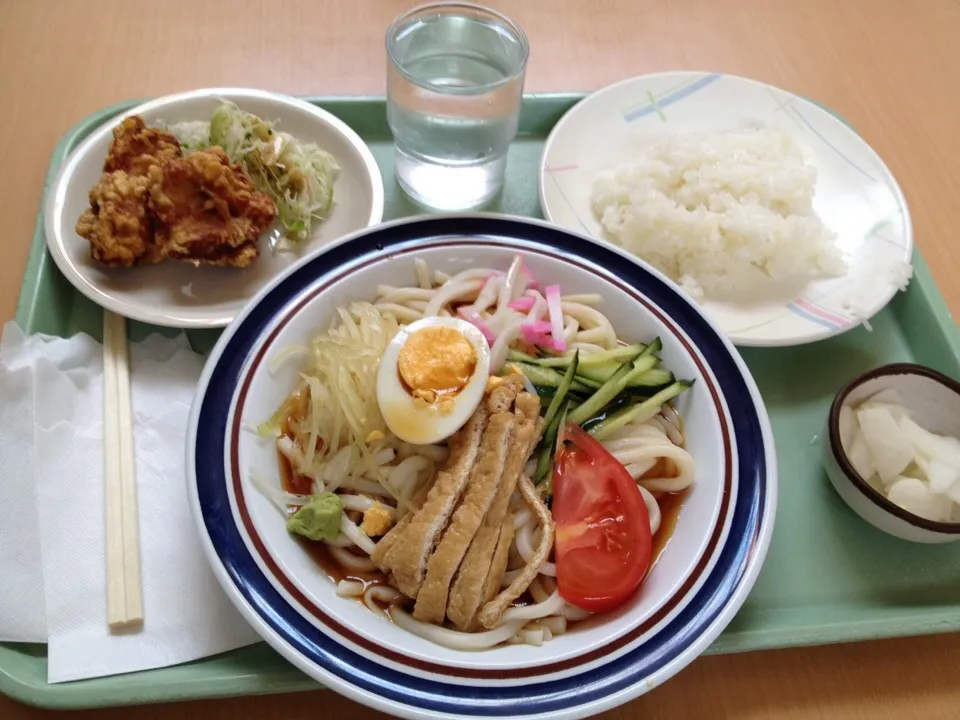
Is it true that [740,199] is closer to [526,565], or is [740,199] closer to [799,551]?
[799,551]

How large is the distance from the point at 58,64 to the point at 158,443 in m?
1.62

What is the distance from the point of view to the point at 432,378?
1.56m

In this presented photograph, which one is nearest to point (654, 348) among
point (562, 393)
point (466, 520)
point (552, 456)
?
point (562, 393)

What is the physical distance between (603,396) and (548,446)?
0.17 m

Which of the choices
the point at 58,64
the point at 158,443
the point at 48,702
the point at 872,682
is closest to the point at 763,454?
the point at 872,682

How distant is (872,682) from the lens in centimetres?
152

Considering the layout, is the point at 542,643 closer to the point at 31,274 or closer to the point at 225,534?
the point at 225,534

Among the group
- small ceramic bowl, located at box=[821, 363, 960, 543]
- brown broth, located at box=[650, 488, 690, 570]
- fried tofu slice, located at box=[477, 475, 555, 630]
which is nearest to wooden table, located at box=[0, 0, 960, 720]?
small ceramic bowl, located at box=[821, 363, 960, 543]

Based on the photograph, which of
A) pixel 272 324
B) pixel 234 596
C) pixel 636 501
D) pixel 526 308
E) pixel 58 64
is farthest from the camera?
pixel 58 64

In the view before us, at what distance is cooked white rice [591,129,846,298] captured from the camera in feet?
6.56

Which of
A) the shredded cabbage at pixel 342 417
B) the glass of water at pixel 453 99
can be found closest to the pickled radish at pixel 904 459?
the shredded cabbage at pixel 342 417

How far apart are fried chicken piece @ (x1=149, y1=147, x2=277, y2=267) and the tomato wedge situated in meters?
1.01

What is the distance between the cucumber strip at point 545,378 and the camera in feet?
5.41

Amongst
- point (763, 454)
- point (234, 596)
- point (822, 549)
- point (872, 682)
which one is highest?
point (763, 454)
